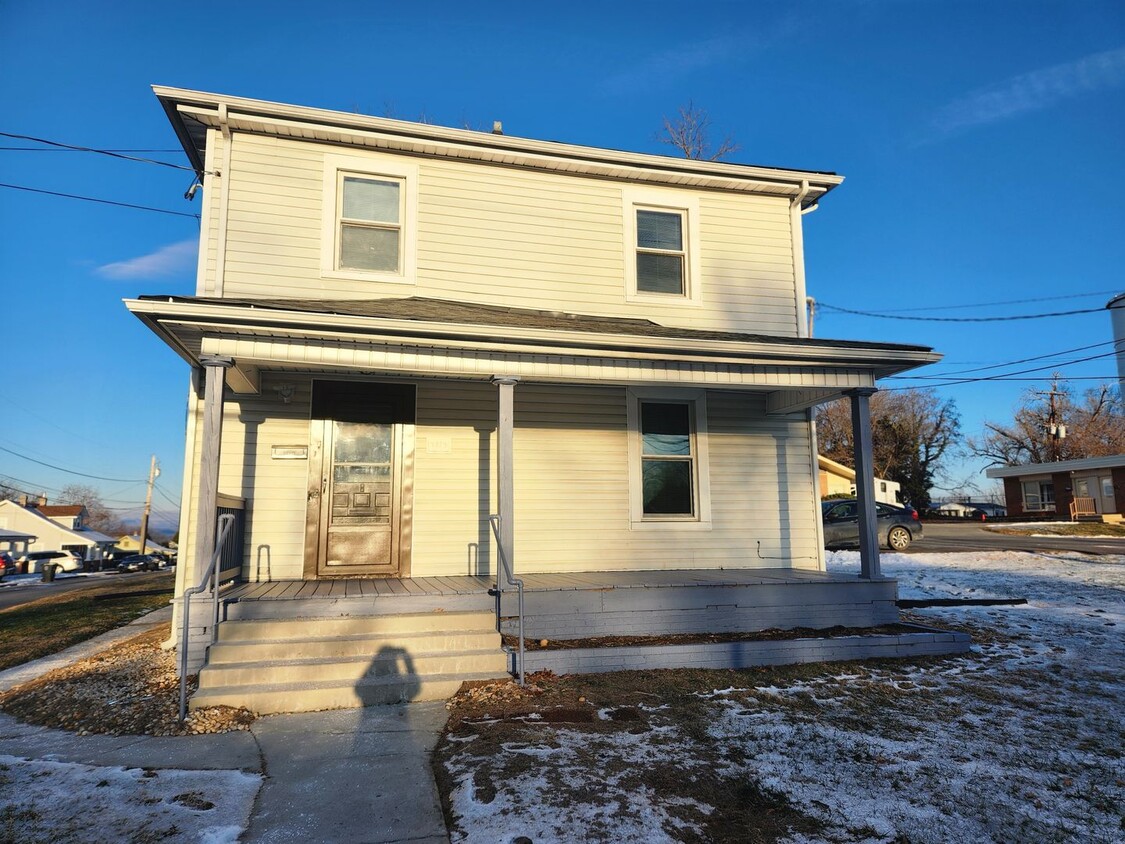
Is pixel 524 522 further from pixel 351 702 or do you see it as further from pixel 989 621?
pixel 989 621

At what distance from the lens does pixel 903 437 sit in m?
42.4

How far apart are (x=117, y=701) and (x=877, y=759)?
5.23 meters

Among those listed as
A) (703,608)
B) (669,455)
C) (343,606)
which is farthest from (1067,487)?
(343,606)

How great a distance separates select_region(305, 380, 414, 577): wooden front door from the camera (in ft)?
23.4

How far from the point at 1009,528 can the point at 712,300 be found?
887 inches

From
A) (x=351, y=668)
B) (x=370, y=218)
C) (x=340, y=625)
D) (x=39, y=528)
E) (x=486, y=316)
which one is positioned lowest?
(x=351, y=668)

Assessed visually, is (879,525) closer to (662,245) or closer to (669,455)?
(669,455)

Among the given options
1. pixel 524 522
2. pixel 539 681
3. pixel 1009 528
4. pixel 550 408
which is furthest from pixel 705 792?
pixel 1009 528

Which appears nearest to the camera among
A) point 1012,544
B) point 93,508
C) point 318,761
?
point 318,761

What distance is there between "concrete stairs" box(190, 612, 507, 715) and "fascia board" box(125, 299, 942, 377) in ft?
7.91

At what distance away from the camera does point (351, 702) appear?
16.5 ft

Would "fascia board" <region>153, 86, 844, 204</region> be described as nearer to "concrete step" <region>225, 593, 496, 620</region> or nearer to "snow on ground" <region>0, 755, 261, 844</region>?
"concrete step" <region>225, 593, 496, 620</region>

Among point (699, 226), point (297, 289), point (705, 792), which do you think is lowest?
point (705, 792)

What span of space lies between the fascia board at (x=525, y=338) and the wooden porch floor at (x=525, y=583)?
2.22 metres
